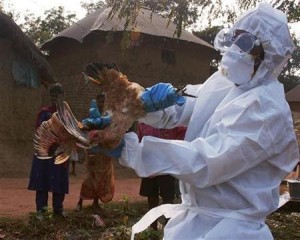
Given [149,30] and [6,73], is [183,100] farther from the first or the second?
[149,30]

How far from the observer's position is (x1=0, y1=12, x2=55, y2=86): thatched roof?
12.9 metres

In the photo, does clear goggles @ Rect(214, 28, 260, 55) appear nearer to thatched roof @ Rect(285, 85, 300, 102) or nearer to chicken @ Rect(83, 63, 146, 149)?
chicken @ Rect(83, 63, 146, 149)

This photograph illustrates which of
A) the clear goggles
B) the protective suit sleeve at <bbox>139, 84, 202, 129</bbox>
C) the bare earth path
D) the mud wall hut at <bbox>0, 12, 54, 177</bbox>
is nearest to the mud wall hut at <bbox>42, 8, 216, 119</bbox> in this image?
the mud wall hut at <bbox>0, 12, 54, 177</bbox>

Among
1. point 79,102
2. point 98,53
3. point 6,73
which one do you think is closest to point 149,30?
point 98,53

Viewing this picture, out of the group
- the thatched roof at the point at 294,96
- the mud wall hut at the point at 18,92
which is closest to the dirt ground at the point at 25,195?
the mud wall hut at the point at 18,92

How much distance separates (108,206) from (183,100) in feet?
20.0

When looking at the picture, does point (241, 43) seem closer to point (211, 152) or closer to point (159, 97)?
point (159, 97)

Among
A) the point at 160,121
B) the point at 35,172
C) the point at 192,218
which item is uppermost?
the point at 160,121

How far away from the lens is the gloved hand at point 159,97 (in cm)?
207

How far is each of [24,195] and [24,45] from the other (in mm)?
Result: 4459

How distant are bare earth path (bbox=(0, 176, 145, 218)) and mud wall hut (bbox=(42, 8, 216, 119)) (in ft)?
14.7

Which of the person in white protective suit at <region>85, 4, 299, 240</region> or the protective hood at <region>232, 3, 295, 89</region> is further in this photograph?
the protective hood at <region>232, 3, 295, 89</region>

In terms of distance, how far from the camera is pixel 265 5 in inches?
87.1

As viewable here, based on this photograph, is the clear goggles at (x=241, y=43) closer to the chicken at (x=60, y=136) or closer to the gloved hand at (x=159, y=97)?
the gloved hand at (x=159, y=97)
